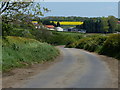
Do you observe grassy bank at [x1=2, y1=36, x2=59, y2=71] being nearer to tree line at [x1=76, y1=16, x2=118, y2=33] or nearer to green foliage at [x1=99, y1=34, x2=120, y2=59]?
green foliage at [x1=99, y1=34, x2=120, y2=59]

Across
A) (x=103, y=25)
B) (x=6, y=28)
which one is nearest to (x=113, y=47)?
(x=6, y=28)

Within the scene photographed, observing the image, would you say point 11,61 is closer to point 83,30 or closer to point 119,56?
point 119,56

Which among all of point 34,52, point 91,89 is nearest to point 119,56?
point 34,52

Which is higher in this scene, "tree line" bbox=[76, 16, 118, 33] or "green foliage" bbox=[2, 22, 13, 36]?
"green foliage" bbox=[2, 22, 13, 36]

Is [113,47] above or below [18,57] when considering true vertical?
below

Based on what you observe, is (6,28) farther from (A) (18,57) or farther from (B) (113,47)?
(B) (113,47)

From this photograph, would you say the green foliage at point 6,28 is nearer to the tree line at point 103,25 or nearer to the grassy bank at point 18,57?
the grassy bank at point 18,57

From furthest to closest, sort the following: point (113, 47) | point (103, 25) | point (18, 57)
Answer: point (103, 25)
point (113, 47)
point (18, 57)

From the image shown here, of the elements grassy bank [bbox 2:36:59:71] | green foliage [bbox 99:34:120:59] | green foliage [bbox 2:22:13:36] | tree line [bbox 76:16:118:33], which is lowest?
tree line [bbox 76:16:118:33]

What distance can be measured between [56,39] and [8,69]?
95348 millimetres

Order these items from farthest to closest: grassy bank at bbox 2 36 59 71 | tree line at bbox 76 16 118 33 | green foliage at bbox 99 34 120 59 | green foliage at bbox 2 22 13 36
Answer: tree line at bbox 76 16 118 33 < green foliage at bbox 99 34 120 59 < green foliage at bbox 2 22 13 36 < grassy bank at bbox 2 36 59 71

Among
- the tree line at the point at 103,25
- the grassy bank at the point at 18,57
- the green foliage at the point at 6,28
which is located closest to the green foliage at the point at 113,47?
the grassy bank at the point at 18,57

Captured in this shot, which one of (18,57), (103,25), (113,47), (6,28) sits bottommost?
(103,25)

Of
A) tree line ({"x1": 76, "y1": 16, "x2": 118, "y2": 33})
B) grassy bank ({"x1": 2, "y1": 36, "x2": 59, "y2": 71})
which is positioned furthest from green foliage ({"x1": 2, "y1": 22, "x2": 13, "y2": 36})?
tree line ({"x1": 76, "y1": 16, "x2": 118, "y2": 33})
